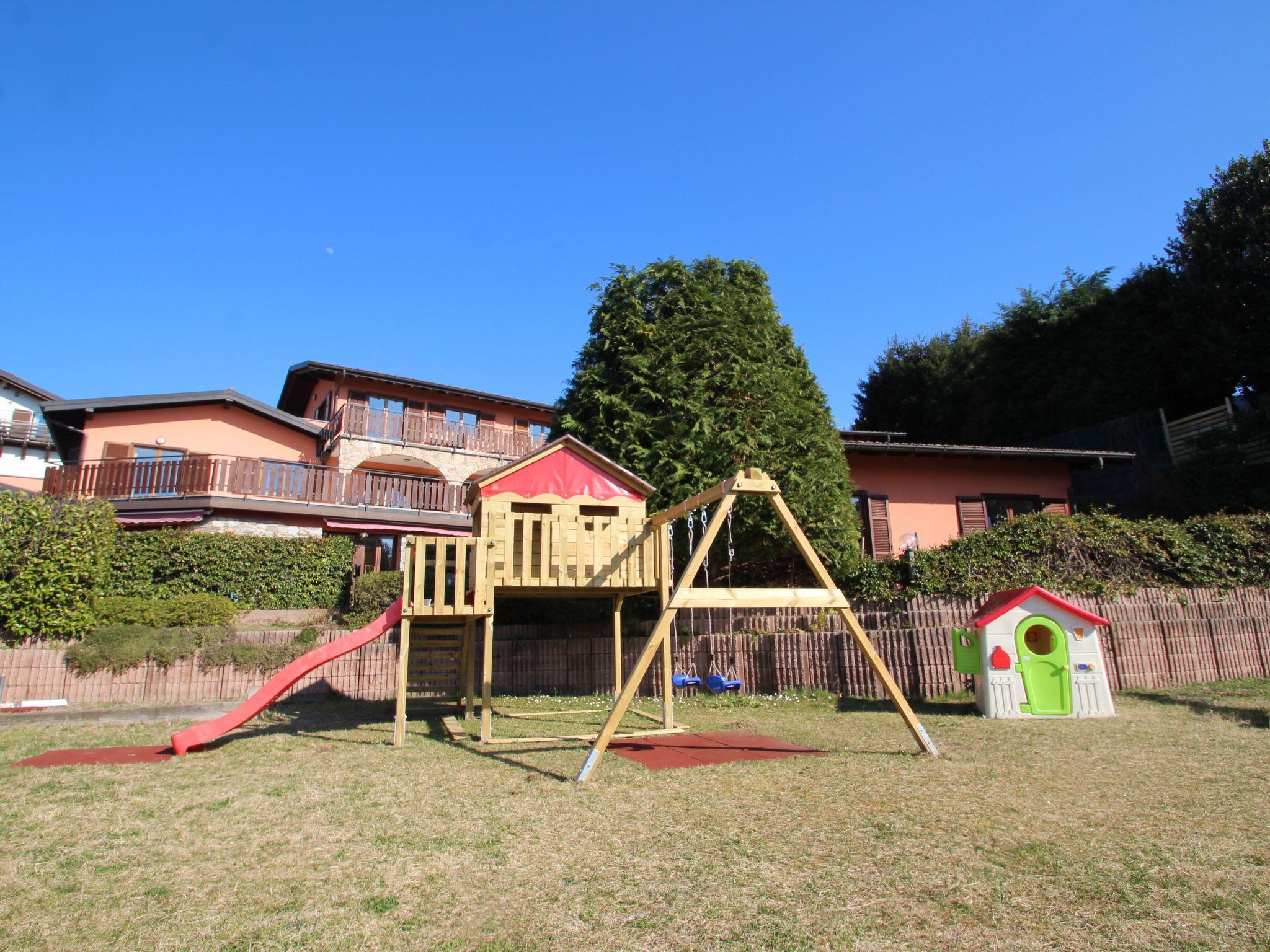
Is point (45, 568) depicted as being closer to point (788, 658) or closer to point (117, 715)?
point (117, 715)

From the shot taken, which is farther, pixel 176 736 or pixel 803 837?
pixel 176 736

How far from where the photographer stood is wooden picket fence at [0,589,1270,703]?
11508 millimetres

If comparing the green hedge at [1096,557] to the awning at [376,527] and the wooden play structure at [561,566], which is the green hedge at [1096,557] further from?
the awning at [376,527]

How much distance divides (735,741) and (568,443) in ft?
16.1

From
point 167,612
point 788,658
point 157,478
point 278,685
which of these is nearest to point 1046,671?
point 788,658

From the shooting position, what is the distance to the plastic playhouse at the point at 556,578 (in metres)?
7.23

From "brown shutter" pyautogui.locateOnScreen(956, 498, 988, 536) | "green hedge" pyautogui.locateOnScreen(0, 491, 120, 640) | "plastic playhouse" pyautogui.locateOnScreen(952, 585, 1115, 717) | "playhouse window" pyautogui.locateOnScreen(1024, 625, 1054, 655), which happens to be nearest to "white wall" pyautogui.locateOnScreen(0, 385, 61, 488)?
"green hedge" pyautogui.locateOnScreen(0, 491, 120, 640)

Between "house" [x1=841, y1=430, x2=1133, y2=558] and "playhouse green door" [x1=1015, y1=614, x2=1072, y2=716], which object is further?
"house" [x1=841, y1=430, x2=1133, y2=558]

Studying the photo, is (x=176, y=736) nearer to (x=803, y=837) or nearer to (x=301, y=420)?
(x=803, y=837)

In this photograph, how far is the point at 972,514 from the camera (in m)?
20.8

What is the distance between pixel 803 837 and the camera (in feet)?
15.3

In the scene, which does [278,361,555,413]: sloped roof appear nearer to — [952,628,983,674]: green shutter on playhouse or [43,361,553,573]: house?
[43,361,553,573]: house

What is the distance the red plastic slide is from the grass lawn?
2.17ft

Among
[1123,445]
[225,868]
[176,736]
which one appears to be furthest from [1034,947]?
[1123,445]
